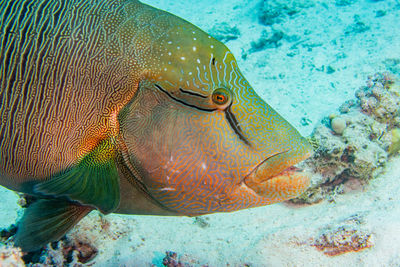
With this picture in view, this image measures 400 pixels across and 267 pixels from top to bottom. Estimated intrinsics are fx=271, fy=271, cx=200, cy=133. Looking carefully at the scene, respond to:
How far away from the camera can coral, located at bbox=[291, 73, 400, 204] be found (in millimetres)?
5137

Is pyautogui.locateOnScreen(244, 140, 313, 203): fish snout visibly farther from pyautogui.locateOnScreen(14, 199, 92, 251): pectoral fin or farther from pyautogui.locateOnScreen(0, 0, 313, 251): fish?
pyautogui.locateOnScreen(14, 199, 92, 251): pectoral fin

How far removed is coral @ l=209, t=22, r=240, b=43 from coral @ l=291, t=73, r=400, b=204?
8.15 meters

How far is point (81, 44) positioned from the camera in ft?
6.57

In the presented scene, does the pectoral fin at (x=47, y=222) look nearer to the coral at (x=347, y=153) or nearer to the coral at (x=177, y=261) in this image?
the coral at (x=177, y=261)

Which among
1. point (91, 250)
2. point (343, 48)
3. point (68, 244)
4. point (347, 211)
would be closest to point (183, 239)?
point (91, 250)

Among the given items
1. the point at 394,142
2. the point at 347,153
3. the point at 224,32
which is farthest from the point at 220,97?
the point at 224,32

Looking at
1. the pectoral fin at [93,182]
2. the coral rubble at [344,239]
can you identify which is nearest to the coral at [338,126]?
the coral rubble at [344,239]

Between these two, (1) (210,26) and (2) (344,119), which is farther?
(1) (210,26)

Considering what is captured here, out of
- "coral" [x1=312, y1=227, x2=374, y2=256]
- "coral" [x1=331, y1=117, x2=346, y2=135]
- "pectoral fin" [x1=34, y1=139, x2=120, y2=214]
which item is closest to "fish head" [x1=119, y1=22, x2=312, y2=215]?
"pectoral fin" [x1=34, y1=139, x2=120, y2=214]

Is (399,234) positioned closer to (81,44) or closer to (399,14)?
(81,44)

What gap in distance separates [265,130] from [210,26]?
13172mm

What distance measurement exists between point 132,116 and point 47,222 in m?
1.34

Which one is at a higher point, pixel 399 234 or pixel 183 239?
pixel 399 234

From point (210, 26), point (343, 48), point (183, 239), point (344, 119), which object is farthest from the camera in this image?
point (210, 26)
